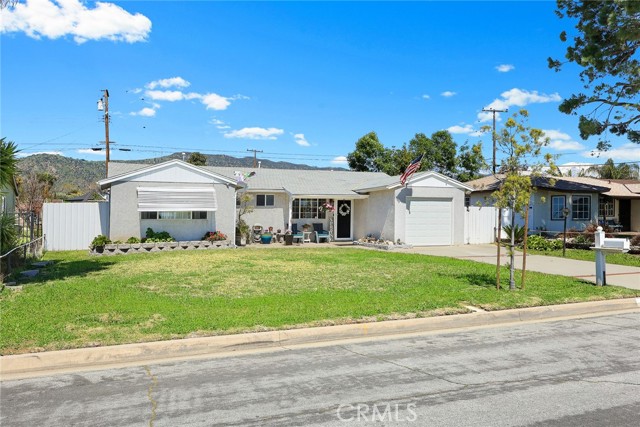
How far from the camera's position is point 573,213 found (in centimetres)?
2581

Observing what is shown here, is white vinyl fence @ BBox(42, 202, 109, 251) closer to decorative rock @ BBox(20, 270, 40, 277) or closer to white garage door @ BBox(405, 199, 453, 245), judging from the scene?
decorative rock @ BBox(20, 270, 40, 277)

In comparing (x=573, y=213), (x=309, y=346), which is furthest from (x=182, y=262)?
(x=573, y=213)

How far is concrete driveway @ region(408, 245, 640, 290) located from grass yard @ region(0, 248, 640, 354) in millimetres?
1279

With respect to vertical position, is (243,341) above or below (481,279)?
below

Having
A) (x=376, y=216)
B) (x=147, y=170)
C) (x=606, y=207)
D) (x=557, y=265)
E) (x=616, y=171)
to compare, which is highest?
(x=616, y=171)

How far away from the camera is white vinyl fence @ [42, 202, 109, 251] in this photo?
1867cm

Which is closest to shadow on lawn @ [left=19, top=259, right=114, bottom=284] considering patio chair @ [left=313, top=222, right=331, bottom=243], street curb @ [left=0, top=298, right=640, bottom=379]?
street curb @ [left=0, top=298, right=640, bottom=379]

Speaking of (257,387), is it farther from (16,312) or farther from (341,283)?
(341,283)

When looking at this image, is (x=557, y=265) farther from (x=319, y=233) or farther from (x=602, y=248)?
(x=319, y=233)

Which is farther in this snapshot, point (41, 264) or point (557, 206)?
point (557, 206)

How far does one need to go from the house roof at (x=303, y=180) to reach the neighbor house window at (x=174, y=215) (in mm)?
1988

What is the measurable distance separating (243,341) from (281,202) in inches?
669

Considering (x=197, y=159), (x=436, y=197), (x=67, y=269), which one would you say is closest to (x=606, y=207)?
(x=436, y=197)

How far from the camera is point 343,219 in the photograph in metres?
24.6
